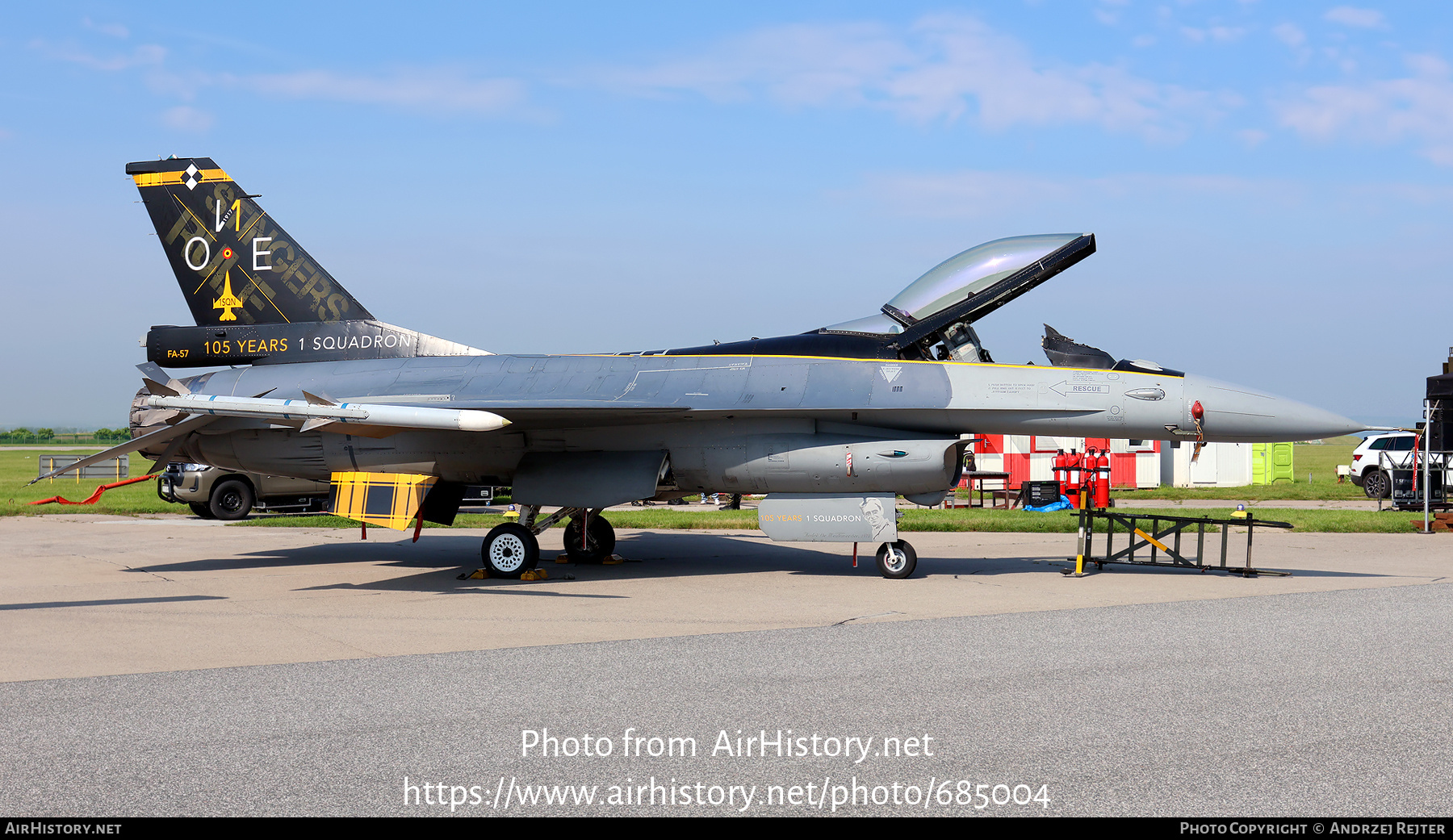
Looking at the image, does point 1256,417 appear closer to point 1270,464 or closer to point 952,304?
point 952,304

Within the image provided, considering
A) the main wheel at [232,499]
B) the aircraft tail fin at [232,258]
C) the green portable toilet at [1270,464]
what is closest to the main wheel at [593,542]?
the aircraft tail fin at [232,258]

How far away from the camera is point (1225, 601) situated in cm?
970

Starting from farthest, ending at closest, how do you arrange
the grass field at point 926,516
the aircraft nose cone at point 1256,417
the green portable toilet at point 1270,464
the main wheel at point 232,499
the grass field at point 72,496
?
1. the green portable toilet at point 1270,464
2. the grass field at point 72,496
3. the main wheel at point 232,499
4. the grass field at point 926,516
5. the aircraft nose cone at point 1256,417

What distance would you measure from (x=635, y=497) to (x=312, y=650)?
4.54m

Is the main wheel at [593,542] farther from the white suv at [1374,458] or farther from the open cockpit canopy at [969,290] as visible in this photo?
the white suv at [1374,458]

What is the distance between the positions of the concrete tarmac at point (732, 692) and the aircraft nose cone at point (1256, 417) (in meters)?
1.54

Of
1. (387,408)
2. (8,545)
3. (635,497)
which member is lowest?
(8,545)

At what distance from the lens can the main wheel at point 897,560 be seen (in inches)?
459

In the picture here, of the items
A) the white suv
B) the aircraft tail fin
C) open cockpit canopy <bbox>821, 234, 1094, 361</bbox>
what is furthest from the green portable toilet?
the aircraft tail fin

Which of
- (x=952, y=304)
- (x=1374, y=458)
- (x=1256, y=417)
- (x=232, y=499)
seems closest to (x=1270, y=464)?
(x=1374, y=458)

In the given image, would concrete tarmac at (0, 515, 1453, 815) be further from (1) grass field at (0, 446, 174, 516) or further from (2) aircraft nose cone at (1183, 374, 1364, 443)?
(1) grass field at (0, 446, 174, 516)

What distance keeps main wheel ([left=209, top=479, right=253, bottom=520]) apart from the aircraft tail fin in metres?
8.48
